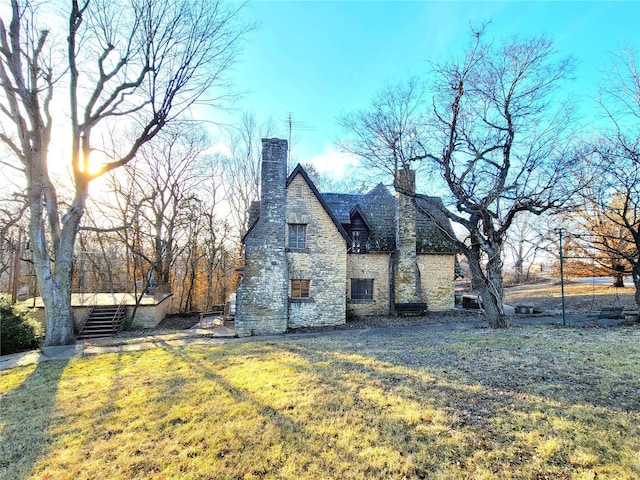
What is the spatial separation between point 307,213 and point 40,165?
33.6ft

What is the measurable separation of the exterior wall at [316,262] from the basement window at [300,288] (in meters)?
0.25

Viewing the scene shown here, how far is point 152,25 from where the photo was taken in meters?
10.8

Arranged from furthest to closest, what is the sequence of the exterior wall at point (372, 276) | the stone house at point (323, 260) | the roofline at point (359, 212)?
1. the roofline at point (359, 212)
2. the exterior wall at point (372, 276)
3. the stone house at point (323, 260)

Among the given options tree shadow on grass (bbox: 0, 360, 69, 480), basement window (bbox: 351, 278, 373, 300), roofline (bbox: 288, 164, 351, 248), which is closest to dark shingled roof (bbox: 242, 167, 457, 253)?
roofline (bbox: 288, 164, 351, 248)

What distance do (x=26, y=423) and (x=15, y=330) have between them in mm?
9220

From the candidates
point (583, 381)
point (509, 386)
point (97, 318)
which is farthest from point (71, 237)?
point (583, 381)

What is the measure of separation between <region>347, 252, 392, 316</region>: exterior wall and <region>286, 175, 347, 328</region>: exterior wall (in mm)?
2119

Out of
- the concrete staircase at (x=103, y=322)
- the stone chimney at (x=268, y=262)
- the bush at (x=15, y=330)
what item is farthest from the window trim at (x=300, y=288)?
the bush at (x=15, y=330)

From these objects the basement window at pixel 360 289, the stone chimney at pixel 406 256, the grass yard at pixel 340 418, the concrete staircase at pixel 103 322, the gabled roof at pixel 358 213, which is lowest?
the concrete staircase at pixel 103 322

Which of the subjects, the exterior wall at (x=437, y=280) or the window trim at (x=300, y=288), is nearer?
the window trim at (x=300, y=288)

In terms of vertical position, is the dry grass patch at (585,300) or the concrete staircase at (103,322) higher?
the dry grass patch at (585,300)

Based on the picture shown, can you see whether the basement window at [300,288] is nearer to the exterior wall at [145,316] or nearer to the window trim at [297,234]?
the window trim at [297,234]

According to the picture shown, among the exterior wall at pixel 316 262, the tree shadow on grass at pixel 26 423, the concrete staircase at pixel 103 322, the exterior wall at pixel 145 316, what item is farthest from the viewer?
the exterior wall at pixel 145 316

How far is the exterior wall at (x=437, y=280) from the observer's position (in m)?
17.9
